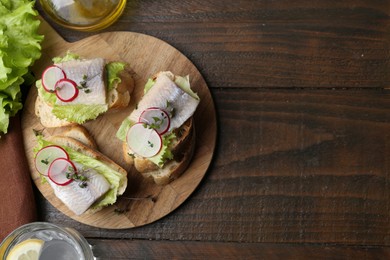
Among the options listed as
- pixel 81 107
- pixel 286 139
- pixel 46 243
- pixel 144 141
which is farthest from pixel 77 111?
pixel 286 139

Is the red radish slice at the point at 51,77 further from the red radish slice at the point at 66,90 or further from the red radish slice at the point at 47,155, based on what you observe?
the red radish slice at the point at 47,155

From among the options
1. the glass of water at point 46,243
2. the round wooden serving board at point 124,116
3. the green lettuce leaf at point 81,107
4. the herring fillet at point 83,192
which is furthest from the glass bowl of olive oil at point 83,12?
the glass of water at point 46,243

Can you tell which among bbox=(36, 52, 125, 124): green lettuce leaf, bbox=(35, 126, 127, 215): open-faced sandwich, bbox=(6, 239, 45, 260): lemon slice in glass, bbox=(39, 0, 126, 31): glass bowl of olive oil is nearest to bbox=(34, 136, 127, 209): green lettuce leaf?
bbox=(35, 126, 127, 215): open-faced sandwich

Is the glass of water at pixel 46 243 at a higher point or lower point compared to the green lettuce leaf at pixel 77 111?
lower

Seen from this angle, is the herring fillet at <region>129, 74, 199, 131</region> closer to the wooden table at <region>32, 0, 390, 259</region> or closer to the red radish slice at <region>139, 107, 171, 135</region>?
the red radish slice at <region>139, 107, 171, 135</region>

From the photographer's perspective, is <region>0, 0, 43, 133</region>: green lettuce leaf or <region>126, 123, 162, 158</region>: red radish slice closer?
<region>126, 123, 162, 158</region>: red radish slice
